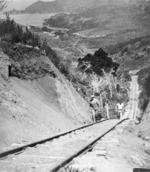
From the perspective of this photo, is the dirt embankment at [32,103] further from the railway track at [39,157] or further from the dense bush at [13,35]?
the dense bush at [13,35]

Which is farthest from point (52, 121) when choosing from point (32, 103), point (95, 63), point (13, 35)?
point (95, 63)

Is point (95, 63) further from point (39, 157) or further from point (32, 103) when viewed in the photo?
point (39, 157)

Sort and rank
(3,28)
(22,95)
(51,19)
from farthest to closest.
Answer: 1. (51,19)
2. (3,28)
3. (22,95)

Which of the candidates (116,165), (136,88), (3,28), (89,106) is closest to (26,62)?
(3,28)

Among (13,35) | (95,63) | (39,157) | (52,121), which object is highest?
(13,35)

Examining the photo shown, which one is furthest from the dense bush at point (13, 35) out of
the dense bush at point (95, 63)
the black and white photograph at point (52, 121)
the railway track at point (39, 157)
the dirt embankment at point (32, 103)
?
the dense bush at point (95, 63)

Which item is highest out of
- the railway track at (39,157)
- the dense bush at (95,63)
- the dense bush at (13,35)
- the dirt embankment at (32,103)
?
the dense bush at (13,35)

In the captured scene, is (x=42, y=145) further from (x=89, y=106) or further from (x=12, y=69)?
(x=89, y=106)

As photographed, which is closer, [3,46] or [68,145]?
[68,145]

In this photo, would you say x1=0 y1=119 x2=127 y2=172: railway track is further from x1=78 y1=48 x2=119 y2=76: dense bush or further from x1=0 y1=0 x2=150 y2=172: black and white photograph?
x1=78 y1=48 x2=119 y2=76: dense bush
